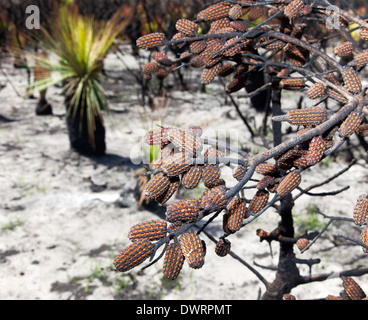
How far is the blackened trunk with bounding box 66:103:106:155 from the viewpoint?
4.27 m

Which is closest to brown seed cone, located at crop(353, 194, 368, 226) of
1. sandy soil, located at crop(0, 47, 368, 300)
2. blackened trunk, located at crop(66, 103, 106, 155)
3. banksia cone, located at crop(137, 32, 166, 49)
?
banksia cone, located at crop(137, 32, 166, 49)

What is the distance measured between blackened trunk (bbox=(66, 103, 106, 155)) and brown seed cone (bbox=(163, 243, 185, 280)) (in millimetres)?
3685

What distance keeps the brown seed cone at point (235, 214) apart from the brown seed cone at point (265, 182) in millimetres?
116

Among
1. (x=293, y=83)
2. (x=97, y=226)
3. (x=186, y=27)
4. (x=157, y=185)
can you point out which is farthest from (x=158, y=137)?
(x=97, y=226)

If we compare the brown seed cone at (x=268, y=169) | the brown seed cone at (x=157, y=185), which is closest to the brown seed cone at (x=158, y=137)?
the brown seed cone at (x=157, y=185)

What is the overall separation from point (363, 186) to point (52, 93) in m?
4.81

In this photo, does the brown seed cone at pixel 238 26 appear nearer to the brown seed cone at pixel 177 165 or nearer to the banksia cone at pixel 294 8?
the banksia cone at pixel 294 8

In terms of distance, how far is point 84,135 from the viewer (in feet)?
14.0

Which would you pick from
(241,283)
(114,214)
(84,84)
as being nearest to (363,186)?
(241,283)

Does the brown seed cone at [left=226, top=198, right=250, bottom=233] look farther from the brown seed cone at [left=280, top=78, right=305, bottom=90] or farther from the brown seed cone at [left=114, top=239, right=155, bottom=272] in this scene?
the brown seed cone at [left=280, top=78, right=305, bottom=90]

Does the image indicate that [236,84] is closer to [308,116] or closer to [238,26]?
[238,26]

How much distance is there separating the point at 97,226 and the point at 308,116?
2.55 meters

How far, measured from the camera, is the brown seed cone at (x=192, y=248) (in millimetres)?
647

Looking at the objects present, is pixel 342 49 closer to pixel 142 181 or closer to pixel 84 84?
pixel 142 181
